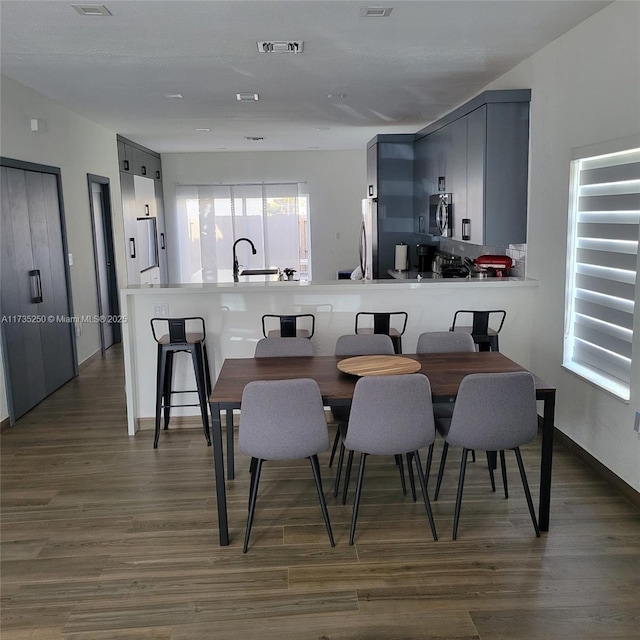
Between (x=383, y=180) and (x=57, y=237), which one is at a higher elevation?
(x=383, y=180)

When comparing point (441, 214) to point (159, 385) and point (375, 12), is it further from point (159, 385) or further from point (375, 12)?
point (159, 385)

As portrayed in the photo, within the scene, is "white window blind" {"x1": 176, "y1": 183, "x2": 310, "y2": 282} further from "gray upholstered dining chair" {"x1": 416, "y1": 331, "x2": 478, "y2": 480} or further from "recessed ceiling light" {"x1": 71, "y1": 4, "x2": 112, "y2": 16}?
"recessed ceiling light" {"x1": 71, "y1": 4, "x2": 112, "y2": 16}

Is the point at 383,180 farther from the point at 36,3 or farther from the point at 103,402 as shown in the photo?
the point at 36,3

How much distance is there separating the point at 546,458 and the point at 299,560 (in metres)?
1.31

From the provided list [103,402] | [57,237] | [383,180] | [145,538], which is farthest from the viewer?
[383,180]

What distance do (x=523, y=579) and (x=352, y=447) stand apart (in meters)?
0.95

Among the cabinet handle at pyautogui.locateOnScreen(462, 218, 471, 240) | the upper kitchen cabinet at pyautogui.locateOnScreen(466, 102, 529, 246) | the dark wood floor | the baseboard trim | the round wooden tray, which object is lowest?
the dark wood floor

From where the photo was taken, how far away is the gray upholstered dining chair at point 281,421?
2.79 meters

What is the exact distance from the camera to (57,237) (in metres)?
5.83

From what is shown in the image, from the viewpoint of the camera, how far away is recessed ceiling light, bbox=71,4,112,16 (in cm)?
311

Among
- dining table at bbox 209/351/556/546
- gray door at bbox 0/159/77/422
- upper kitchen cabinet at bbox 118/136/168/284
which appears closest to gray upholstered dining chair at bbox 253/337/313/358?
dining table at bbox 209/351/556/546

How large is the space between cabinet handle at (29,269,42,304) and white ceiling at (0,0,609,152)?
1565 millimetres

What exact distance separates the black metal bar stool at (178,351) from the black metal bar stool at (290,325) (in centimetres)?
48

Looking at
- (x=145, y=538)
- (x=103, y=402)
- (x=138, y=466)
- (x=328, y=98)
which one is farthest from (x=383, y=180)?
(x=145, y=538)
